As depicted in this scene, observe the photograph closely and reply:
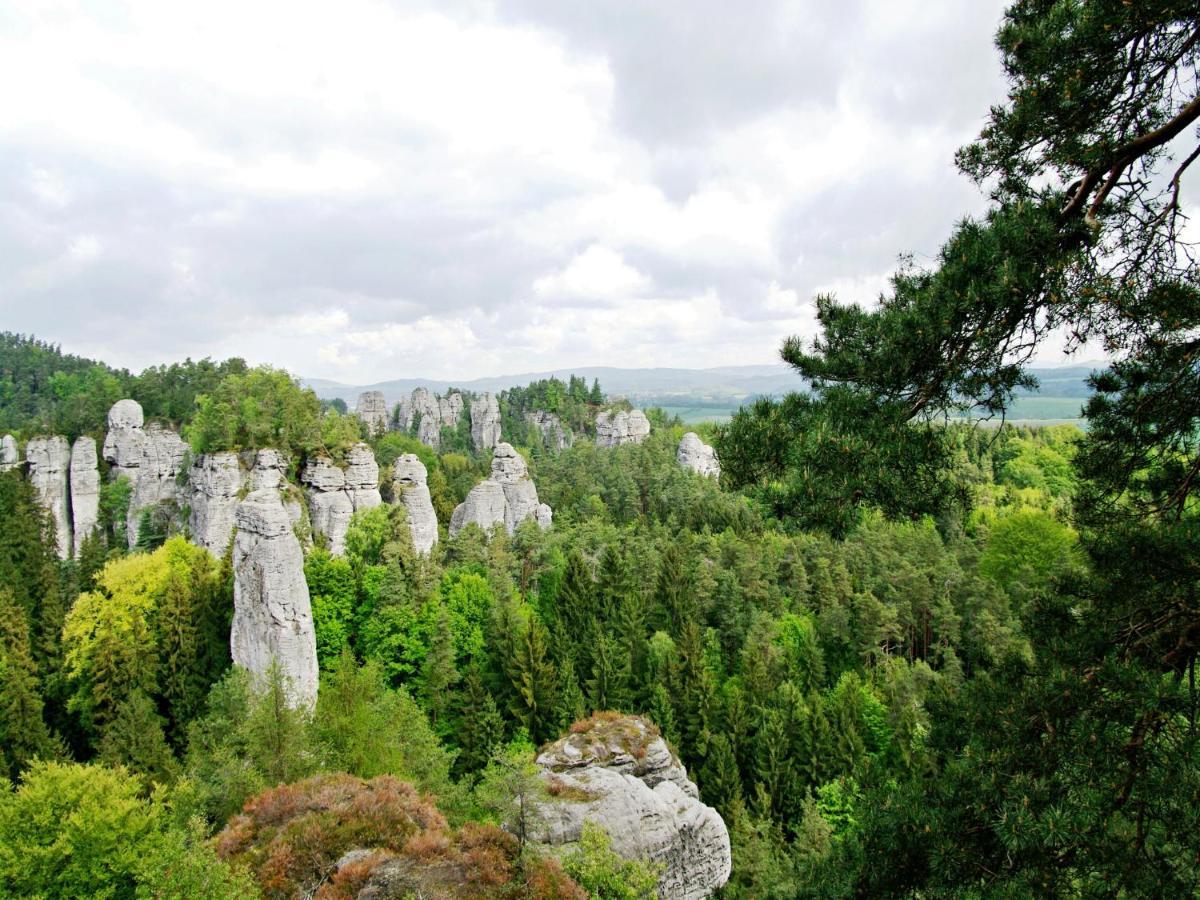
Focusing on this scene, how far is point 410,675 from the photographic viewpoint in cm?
2511

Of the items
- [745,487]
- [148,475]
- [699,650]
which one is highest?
[745,487]

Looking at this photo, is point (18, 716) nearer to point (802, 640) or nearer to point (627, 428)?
point (802, 640)

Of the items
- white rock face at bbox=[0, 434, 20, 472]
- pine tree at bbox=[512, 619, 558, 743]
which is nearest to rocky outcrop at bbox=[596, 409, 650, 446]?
pine tree at bbox=[512, 619, 558, 743]

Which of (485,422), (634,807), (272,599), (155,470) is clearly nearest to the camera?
(634,807)

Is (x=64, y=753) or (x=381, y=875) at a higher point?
(x=381, y=875)

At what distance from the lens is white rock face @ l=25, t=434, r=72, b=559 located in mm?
42594

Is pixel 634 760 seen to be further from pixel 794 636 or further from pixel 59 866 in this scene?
pixel 794 636

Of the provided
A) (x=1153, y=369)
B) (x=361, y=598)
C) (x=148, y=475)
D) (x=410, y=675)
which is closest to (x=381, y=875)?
(x=1153, y=369)

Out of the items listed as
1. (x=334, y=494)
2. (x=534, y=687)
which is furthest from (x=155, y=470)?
(x=534, y=687)

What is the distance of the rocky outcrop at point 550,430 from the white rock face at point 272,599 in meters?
57.9

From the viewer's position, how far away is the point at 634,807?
14156 millimetres

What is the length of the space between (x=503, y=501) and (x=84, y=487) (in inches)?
1214

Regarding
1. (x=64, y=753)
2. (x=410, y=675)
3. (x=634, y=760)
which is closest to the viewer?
(x=634, y=760)

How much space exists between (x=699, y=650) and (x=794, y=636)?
20.4 feet
